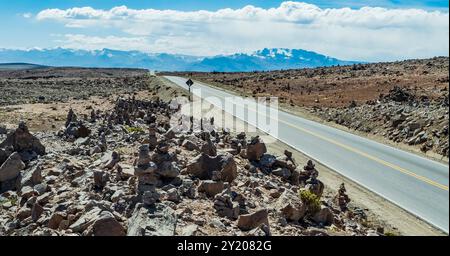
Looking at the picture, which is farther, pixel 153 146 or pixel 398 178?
pixel 398 178

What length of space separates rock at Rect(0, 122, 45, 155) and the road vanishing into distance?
1362 cm

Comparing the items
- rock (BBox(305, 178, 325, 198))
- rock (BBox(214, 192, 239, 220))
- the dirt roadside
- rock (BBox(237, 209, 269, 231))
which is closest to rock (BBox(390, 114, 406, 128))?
the dirt roadside

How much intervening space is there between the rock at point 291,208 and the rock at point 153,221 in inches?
132

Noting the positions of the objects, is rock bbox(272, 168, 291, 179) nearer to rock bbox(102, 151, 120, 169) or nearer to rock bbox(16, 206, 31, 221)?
rock bbox(102, 151, 120, 169)

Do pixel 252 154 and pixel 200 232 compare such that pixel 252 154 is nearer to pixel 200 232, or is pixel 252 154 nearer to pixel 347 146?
pixel 200 232

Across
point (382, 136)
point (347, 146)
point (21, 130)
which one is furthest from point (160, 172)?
point (382, 136)

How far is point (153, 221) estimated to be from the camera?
953 centimetres

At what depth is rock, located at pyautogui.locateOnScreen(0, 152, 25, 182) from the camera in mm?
14906

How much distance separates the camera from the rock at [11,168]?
1491 centimetres

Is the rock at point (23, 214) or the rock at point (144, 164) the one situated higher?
the rock at point (144, 164)

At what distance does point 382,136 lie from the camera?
111 ft

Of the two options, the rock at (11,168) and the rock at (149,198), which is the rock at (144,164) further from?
the rock at (11,168)

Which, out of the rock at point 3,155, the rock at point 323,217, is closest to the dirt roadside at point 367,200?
the rock at point 323,217

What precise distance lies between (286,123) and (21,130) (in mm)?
25176
